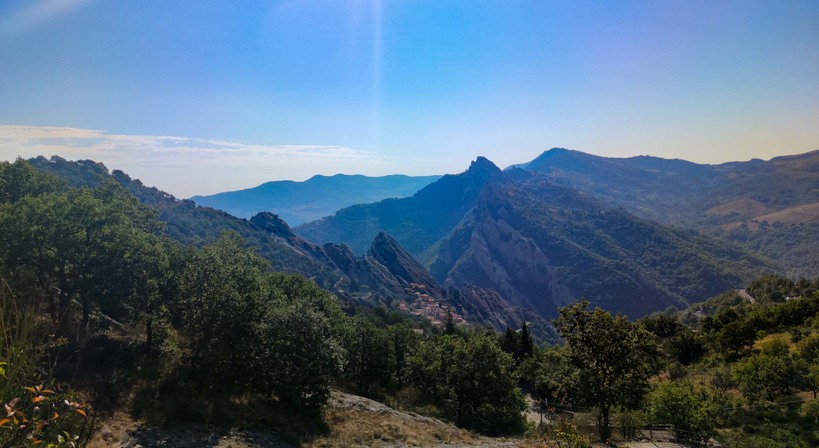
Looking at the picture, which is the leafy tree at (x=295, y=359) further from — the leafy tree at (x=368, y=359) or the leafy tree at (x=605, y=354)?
the leafy tree at (x=368, y=359)

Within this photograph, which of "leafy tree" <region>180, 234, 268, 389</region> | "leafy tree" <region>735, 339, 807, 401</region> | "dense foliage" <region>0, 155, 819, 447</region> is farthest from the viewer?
"leafy tree" <region>735, 339, 807, 401</region>

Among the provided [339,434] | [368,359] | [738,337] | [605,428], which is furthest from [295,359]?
[738,337]

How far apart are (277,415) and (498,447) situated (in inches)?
470

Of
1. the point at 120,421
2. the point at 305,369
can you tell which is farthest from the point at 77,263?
the point at 305,369

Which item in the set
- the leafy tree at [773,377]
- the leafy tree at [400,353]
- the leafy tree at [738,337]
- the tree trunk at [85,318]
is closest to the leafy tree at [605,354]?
the leafy tree at [773,377]

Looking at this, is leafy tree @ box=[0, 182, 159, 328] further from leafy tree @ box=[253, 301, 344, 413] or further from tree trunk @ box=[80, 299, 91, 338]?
leafy tree @ box=[253, 301, 344, 413]

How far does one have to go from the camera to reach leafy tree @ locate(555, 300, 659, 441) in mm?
19391

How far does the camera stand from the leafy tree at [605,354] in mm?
19391

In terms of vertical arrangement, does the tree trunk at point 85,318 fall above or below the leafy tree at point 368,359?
above

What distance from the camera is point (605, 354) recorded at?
1953 centimetres

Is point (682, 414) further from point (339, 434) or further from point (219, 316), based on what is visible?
point (219, 316)

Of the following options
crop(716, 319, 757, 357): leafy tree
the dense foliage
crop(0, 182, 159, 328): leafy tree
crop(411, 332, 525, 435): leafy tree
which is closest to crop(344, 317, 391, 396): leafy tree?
crop(411, 332, 525, 435): leafy tree

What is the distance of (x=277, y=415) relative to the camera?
21000mm

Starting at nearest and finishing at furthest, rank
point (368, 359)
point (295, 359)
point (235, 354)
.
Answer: point (295, 359)
point (235, 354)
point (368, 359)
